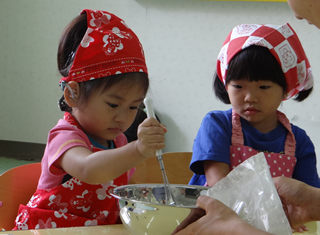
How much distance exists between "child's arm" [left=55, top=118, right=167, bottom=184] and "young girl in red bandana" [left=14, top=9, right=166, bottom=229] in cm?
3

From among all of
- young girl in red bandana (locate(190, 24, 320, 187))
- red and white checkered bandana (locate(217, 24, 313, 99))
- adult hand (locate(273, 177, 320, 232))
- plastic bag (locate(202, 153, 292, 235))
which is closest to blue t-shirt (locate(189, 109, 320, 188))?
young girl in red bandana (locate(190, 24, 320, 187))

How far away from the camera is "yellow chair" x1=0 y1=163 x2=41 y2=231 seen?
2.47 ft

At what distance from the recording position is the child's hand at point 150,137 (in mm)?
554

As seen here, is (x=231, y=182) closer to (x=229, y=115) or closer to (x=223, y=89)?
(x=229, y=115)

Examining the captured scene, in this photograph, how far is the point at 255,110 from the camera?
89 cm

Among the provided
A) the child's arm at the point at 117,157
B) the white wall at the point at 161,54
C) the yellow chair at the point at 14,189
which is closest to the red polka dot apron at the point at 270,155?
the child's arm at the point at 117,157

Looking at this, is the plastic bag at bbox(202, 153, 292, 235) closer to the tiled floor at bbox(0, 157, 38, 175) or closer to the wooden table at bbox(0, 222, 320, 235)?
the wooden table at bbox(0, 222, 320, 235)

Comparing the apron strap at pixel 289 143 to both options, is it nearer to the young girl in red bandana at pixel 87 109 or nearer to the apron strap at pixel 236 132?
the apron strap at pixel 236 132

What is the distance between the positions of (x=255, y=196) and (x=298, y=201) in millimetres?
207

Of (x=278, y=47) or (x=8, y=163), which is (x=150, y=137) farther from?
(x=8, y=163)

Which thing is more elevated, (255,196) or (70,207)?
(255,196)

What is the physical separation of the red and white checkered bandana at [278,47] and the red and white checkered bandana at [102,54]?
0.28m

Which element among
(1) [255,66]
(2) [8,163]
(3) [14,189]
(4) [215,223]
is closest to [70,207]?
(3) [14,189]

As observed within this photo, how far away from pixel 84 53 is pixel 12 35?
8.08ft
